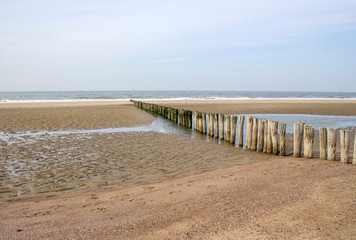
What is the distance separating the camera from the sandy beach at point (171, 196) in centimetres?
382

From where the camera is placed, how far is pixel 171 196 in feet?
17.2

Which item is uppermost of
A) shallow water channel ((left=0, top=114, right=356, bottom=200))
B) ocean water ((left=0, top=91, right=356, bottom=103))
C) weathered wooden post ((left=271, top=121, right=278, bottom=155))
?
ocean water ((left=0, top=91, right=356, bottom=103))

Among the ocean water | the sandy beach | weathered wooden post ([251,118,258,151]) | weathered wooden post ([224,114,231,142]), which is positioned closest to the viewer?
the sandy beach

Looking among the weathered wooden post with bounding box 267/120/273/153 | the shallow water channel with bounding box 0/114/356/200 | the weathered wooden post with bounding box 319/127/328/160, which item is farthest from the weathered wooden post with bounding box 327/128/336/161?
the shallow water channel with bounding box 0/114/356/200

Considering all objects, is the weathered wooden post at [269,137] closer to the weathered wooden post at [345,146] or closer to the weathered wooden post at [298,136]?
the weathered wooden post at [298,136]

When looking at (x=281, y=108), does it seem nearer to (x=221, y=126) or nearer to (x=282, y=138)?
(x=221, y=126)

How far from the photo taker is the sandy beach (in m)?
3.82

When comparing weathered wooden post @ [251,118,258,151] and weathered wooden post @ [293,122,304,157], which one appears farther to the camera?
weathered wooden post @ [251,118,258,151]

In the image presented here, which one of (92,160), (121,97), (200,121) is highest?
(121,97)

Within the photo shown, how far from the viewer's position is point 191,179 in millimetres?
6512

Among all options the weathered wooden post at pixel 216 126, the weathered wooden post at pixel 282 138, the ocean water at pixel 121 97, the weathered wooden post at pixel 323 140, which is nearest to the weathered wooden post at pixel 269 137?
the weathered wooden post at pixel 282 138

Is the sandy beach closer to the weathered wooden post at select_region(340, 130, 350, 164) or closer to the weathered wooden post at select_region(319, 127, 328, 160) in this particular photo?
the weathered wooden post at select_region(340, 130, 350, 164)

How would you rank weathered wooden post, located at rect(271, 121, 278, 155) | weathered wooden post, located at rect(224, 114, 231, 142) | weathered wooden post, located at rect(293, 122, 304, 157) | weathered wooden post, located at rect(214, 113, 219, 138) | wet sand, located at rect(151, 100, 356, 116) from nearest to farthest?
weathered wooden post, located at rect(293, 122, 304, 157)
weathered wooden post, located at rect(271, 121, 278, 155)
weathered wooden post, located at rect(224, 114, 231, 142)
weathered wooden post, located at rect(214, 113, 219, 138)
wet sand, located at rect(151, 100, 356, 116)

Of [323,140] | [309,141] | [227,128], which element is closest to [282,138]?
[309,141]
